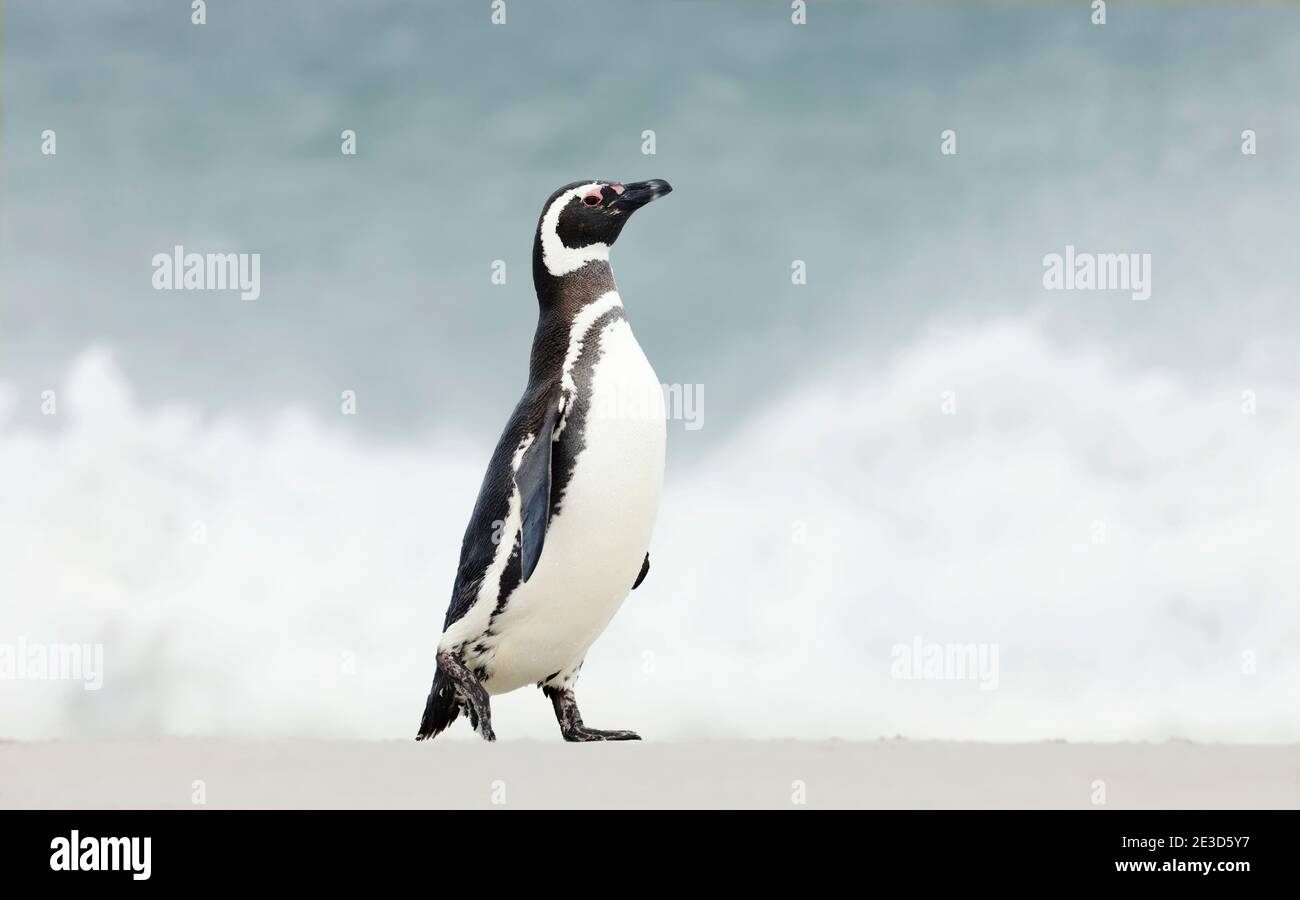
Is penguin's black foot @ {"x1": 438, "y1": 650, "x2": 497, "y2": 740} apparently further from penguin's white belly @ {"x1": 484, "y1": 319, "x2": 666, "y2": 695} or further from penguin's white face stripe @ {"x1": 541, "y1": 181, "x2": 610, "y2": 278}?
penguin's white face stripe @ {"x1": 541, "y1": 181, "x2": 610, "y2": 278}

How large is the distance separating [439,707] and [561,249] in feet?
5.77

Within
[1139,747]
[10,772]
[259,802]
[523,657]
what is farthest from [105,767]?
[1139,747]

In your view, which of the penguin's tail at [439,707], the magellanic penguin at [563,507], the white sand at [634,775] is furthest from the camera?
the penguin's tail at [439,707]

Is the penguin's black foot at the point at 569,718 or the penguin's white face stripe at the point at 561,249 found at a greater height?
the penguin's white face stripe at the point at 561,249

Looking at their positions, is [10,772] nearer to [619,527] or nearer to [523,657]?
[523,657]

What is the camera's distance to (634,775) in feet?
12.6

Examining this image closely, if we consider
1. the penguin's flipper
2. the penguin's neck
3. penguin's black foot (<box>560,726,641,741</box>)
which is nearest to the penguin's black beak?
the penguin's neck

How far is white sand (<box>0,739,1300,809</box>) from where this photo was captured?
3.67m

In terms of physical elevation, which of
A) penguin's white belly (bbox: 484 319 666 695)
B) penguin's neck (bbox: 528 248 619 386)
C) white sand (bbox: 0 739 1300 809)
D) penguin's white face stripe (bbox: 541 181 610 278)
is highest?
penguin's white face stripe (bbox: 541 181 610 278)

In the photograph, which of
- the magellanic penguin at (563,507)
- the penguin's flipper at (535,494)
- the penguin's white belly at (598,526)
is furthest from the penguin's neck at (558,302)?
the penguin's flipper at (535,494)

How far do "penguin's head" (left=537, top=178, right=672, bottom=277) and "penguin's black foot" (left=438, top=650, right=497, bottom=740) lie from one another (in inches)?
58.7

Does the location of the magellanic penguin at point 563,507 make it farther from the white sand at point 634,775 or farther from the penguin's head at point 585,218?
the white sand at point 634,775

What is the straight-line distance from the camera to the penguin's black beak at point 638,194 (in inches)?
199

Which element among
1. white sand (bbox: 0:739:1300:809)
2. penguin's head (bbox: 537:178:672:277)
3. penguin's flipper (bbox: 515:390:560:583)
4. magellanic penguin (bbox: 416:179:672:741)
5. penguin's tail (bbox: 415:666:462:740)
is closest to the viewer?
white sand (bbox: 0:739:1300:809)
